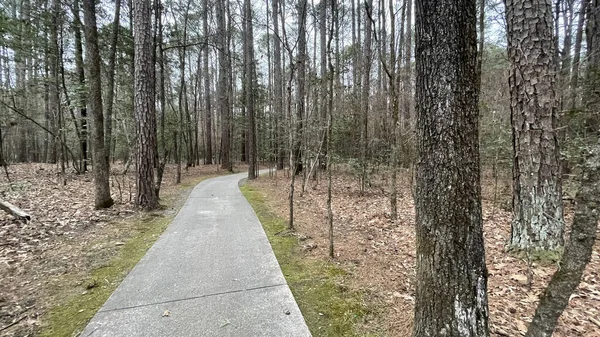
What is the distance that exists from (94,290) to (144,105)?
4616 millimetres

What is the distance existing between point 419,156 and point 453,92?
0.44 metres

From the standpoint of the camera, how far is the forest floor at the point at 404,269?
2357 millimetres

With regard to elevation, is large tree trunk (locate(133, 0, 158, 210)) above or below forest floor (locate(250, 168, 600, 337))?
above

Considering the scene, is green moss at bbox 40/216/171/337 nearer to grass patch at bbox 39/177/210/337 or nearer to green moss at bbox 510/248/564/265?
grass patch at bbox 39/177/210/337

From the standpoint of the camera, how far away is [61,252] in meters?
3.86

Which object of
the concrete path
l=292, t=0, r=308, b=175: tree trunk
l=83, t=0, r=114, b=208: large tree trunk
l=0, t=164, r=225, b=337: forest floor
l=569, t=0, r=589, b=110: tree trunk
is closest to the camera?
the concrete path

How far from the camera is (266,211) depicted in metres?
6.50

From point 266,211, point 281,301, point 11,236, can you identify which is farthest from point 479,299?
point 11,236

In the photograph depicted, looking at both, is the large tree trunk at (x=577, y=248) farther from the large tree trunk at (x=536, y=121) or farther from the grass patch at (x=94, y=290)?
the grass patch at (x=94, y=290)

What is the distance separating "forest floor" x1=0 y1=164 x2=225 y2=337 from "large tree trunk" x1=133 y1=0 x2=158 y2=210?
1.93 feet

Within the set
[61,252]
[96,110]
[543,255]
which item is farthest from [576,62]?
[96,110]

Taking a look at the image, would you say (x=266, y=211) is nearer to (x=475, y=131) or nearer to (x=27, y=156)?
(x=475, y=131)

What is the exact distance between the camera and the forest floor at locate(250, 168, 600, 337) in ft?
7.73

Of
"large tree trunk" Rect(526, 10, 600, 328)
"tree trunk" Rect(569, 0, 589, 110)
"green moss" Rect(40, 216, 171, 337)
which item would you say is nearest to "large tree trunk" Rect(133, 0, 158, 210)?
"green moss" Rect(40, 216, 171, 337)
